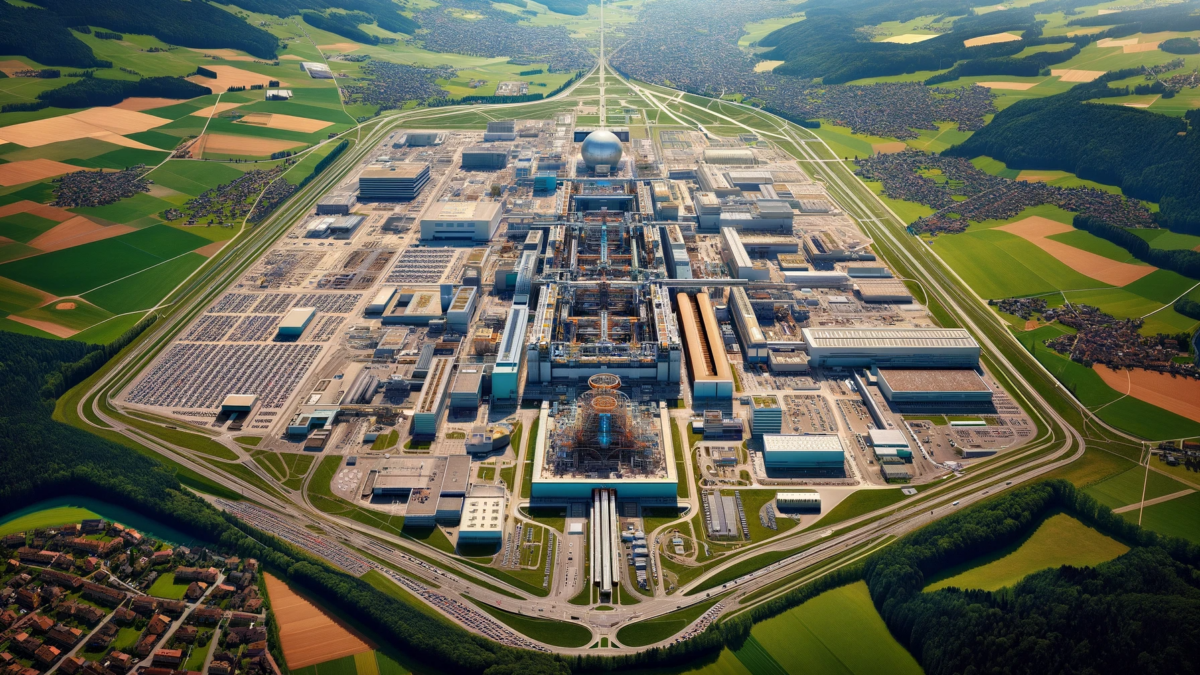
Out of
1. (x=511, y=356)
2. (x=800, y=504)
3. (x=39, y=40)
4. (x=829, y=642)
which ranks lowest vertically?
(x=829, y=642)

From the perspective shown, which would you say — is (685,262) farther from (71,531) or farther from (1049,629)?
(71,531)

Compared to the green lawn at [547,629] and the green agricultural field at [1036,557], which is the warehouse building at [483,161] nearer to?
the green lawn at [547,629]

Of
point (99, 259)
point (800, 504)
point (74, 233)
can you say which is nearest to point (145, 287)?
point (99, 259)

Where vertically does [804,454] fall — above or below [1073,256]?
below

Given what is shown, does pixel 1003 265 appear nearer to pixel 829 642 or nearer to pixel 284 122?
pixel 829 642

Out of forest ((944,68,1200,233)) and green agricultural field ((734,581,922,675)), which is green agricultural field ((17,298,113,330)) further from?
forest ((944,68,1200,233))

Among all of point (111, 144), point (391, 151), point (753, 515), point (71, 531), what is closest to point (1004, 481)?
point (753, 515)

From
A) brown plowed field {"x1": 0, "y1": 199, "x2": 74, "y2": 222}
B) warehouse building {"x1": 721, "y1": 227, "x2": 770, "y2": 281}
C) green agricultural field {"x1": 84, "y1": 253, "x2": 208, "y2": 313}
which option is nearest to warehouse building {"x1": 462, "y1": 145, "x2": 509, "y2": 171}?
green agricultural field {"x1": 84, "y1": 253, "x2": 208, "y2": 313}

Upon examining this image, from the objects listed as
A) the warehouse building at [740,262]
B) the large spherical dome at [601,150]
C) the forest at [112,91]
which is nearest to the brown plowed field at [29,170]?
the forest at [112,91]
